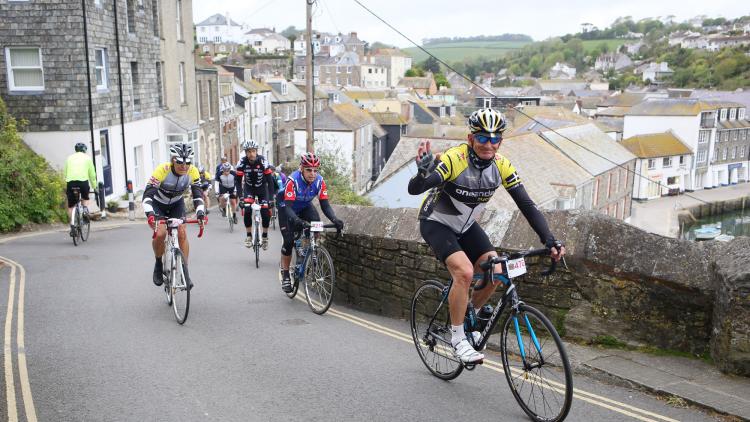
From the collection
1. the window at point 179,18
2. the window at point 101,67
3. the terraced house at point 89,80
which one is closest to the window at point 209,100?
the window at point 179,18

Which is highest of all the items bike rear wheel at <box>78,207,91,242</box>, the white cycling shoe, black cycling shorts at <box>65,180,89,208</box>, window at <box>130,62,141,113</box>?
window at <box>130,62,141,113</box>

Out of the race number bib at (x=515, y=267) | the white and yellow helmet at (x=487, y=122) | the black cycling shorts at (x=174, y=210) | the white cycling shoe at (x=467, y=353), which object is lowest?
the white cycling shoe at (x=467, y=353)

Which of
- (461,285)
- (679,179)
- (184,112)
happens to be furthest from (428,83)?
(461,285)

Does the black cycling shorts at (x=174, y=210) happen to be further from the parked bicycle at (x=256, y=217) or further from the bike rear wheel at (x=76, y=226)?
the bike rear wheel at (x=76, y=226)

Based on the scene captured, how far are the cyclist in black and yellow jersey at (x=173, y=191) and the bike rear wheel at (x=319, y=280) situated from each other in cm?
153

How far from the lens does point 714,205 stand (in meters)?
76.4

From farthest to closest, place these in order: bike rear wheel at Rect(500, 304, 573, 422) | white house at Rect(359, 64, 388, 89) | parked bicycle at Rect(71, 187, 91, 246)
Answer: white house at Rect(359, 64, 388, 89) → parked bicycle at Rect(71, 187, 91, 246) → bike rear wheel at Rect(500, 304, 573, 422)

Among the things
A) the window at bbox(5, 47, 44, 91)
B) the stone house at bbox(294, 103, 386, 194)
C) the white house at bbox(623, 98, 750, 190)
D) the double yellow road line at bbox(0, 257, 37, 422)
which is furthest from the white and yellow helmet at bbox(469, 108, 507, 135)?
the white house at bbox(623, 98, 750, 190)

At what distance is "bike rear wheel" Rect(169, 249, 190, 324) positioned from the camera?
811 centimetres

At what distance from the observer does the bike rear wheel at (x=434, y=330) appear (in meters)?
6.04

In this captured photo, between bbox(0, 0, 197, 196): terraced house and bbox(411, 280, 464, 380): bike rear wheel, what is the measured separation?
20962mm

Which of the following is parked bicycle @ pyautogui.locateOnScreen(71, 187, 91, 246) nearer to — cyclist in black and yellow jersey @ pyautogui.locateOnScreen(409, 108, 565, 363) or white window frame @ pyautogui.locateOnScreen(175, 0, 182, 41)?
cyclist in black and yellow jersey @ pyautogui.locateOnScreen(409, 108, 565, 363)

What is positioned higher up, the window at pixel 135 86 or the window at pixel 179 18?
the window at pixel 179 18

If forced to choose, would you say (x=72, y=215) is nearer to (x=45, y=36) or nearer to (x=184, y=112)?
(x=45, y=36)
